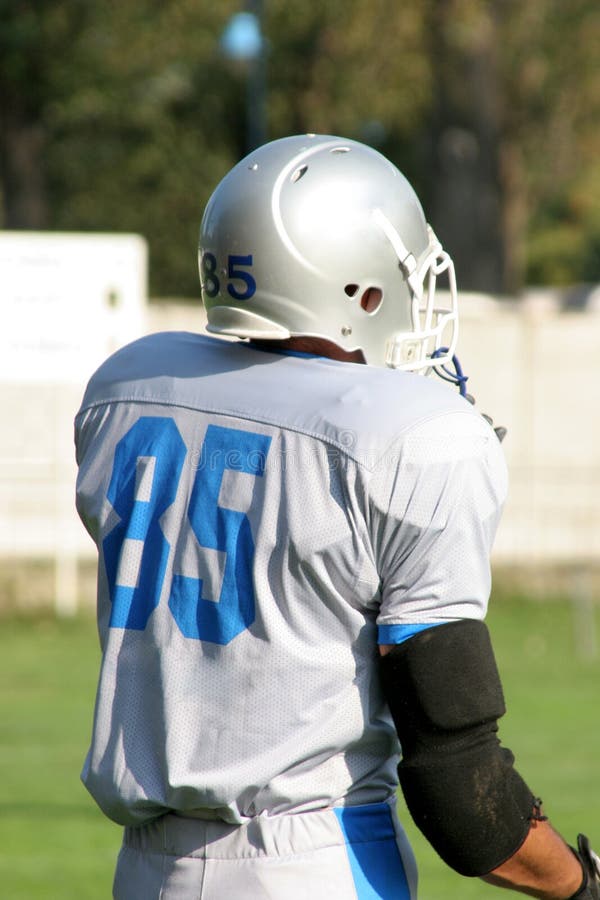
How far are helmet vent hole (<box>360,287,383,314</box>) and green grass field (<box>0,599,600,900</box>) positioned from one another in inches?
169

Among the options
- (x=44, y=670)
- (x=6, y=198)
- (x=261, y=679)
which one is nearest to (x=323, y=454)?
(x=261, y=679)

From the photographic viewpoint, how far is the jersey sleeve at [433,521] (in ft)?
7.14

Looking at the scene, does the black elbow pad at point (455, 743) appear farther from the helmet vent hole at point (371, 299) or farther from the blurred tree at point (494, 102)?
the blurred tree at point (494, 102)

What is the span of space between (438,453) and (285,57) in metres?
31.2

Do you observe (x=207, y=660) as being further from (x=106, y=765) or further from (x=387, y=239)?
(x=387, y=239)

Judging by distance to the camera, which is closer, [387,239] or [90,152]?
[387,239]

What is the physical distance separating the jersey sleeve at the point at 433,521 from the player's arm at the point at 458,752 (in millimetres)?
39

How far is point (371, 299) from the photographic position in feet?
8.03

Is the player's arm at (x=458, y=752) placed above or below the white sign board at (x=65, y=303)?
above

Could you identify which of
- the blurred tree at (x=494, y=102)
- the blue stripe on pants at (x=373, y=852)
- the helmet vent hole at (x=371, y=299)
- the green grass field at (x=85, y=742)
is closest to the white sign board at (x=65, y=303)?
the green grass field at (x=85, y=742)

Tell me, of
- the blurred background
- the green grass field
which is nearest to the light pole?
the blurred background

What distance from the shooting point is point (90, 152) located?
3562 centimetres

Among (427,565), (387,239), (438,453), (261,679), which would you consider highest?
(387,239)

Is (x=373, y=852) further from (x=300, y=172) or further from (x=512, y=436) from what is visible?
(x=512, y=436)
